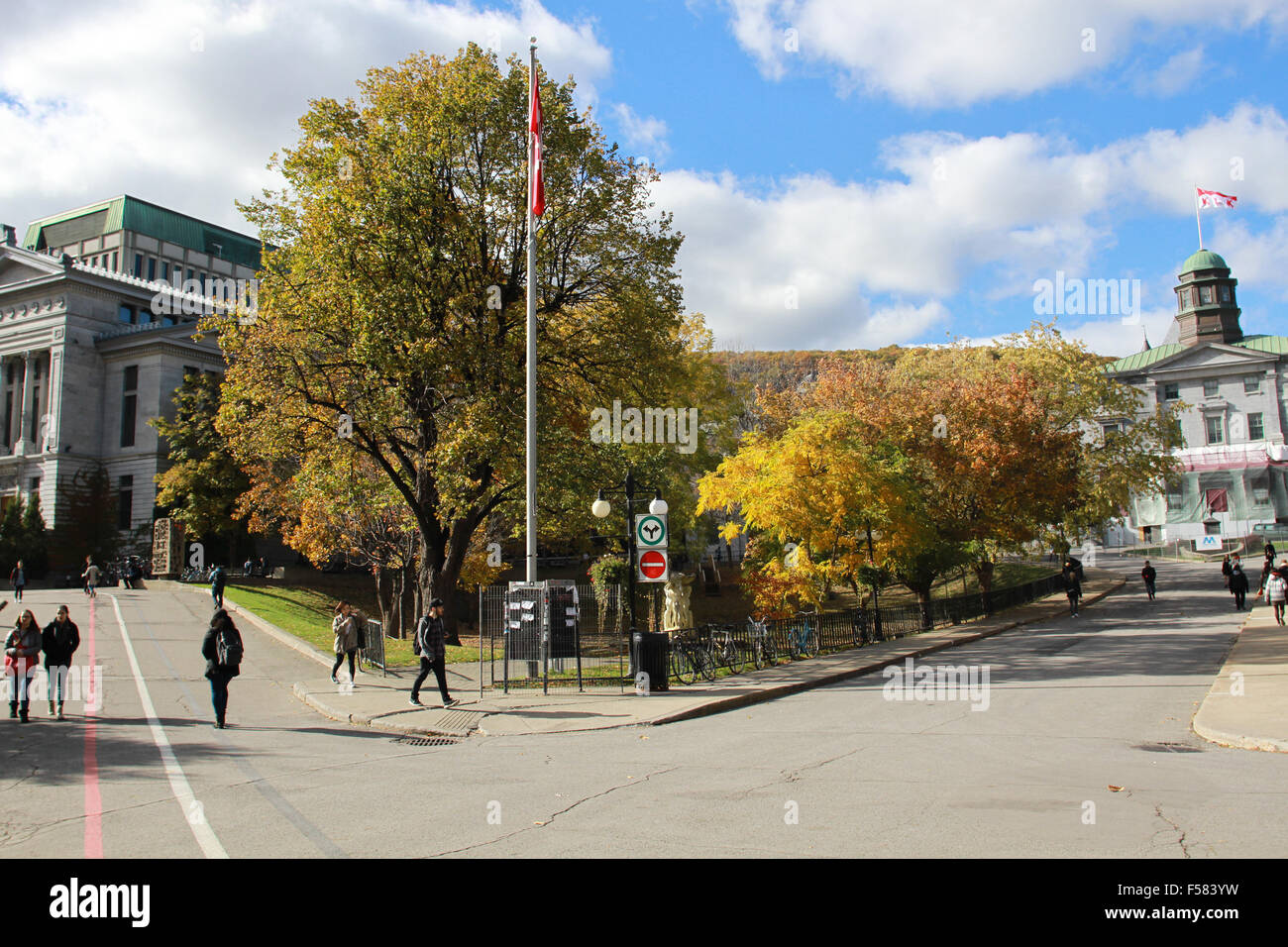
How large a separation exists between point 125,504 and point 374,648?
54070mm

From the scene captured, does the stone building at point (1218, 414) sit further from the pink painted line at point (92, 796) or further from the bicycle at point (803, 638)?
the pink painted line at point (92, 796)

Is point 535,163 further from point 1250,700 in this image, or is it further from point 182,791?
point 1250,700

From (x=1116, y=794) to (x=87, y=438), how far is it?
75.7 metres

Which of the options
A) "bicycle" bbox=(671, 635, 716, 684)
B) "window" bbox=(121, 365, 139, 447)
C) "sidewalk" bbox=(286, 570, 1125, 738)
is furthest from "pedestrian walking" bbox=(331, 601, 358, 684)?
"window" bbox=(121, 365, 139, 447)

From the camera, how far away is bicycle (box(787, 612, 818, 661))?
Result: 24.4 metres

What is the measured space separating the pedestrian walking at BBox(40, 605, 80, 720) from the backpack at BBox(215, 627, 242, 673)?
2.81 m

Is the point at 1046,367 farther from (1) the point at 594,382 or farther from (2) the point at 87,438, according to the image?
(2) the point at 87,438

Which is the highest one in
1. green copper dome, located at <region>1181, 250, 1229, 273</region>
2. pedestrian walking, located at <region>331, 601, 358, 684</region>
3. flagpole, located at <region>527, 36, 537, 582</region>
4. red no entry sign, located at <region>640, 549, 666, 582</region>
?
green copper dome, located at <region>1181, 250, 1229, 273</region>

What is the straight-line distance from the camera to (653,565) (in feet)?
55.9

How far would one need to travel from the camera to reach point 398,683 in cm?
Answer: 1875

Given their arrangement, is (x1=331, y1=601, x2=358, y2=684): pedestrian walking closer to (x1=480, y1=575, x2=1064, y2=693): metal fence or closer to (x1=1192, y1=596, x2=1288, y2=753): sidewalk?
(x1=480, y1=575, x2=1064, y2=693): metal fence

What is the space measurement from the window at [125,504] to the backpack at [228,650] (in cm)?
6061

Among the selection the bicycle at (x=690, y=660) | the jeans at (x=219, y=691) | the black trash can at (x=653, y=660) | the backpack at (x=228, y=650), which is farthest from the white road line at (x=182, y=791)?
the bicycle at (x=690, y=660)

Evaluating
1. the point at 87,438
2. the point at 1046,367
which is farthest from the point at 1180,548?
the point at 87,438
